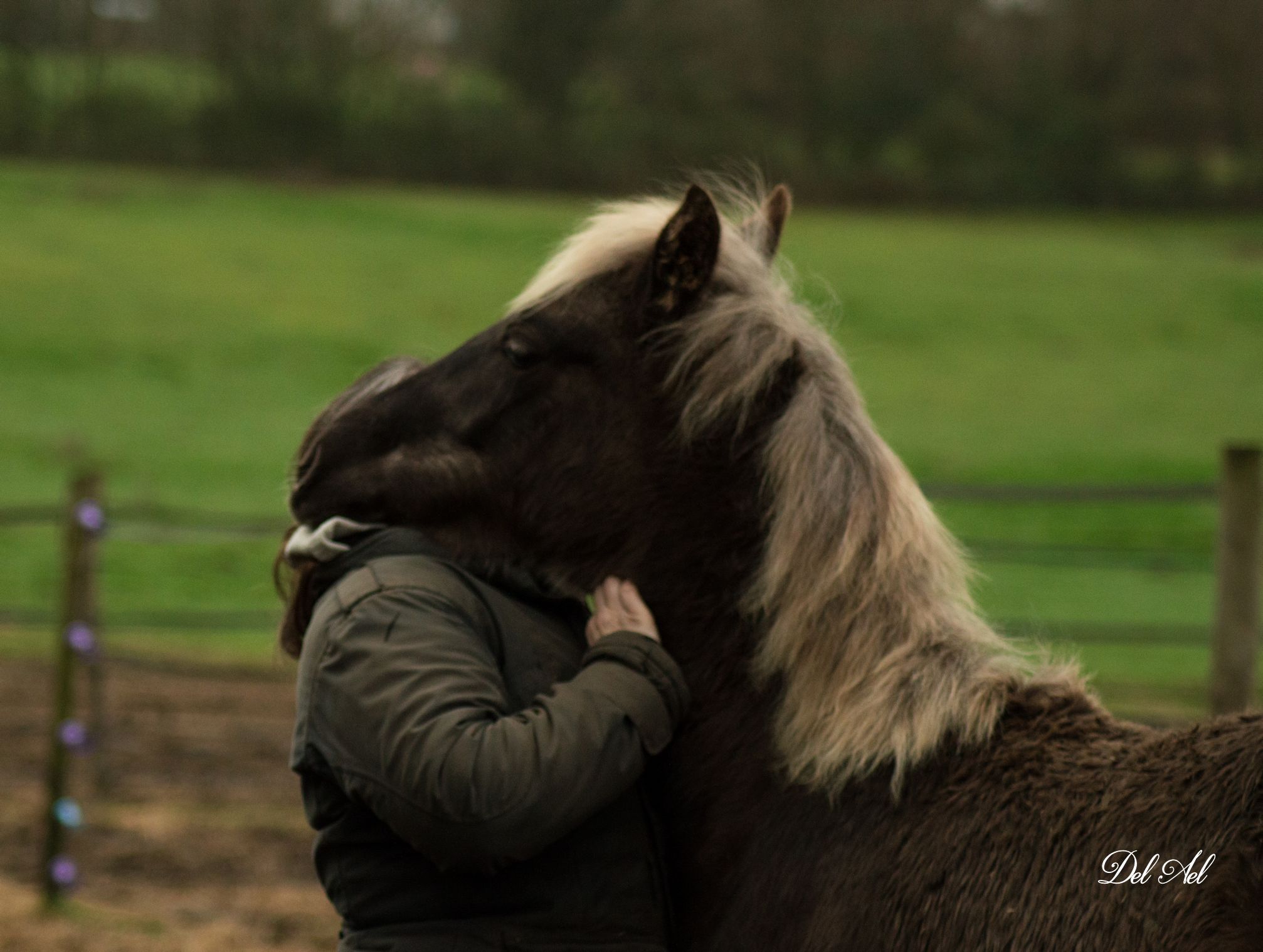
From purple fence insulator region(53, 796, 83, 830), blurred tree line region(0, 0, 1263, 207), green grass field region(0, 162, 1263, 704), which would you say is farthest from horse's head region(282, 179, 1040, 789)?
blurred tree line region(0, 0, 1263, 207)

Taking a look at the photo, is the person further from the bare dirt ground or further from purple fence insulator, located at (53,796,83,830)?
purple fence insulator, located at (53,796,83,830)

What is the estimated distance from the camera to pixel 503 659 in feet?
5.85

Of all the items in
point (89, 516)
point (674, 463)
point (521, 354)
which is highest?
point (521, 354)

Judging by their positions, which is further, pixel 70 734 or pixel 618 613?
pixel 70 734

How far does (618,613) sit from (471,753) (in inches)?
14.4

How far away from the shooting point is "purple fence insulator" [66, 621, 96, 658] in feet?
17.2

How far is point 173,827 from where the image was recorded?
6066 millimetres

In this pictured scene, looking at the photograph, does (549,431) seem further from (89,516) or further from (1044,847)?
(89,516)

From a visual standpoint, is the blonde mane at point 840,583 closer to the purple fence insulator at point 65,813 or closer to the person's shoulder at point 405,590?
the person's shoulder at point 405,590

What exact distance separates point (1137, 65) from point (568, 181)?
18464 mm

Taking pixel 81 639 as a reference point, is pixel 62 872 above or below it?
below

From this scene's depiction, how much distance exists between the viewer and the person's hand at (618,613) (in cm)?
182
